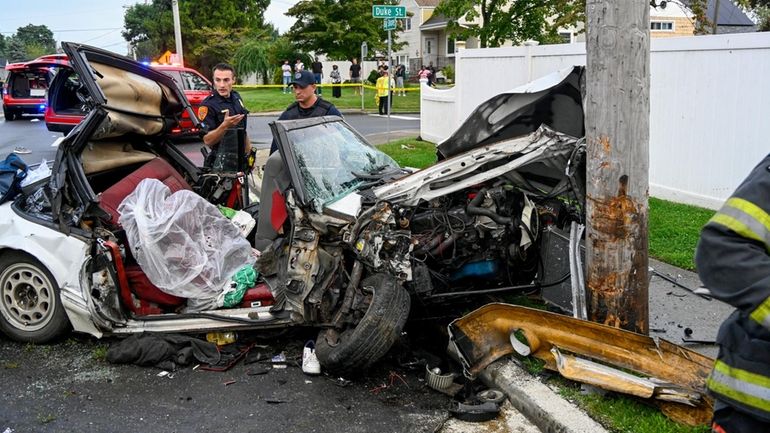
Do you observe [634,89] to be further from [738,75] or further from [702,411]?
[738,75]

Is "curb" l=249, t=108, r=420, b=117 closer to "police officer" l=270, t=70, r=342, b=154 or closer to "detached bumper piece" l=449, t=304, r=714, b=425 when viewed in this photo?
"police officer" l=270, t=70, r=342, b=154

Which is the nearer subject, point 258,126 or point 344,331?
point 344,331

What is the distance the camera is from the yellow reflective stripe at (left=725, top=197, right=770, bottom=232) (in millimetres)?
1979

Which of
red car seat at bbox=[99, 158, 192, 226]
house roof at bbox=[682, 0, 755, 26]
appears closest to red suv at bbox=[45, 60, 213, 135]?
red car seat at bbox=[99, 158, 192, 226]

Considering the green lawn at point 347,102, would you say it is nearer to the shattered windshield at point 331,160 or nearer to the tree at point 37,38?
the shattered windshield at point 331,160

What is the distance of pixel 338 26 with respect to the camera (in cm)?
4116

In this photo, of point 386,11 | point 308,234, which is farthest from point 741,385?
point 386,11

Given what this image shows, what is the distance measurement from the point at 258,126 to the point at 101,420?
17.5 meters

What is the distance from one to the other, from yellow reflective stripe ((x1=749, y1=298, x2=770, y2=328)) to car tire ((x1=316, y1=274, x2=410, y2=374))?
7.73 ft

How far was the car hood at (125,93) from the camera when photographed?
15.7 feet

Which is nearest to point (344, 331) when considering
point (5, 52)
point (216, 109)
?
point (216, 109)

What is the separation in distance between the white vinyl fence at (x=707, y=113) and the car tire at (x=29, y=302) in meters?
6.63

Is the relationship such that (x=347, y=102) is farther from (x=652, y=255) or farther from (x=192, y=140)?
(x=652, y=255)

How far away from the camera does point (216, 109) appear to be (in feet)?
22.8
